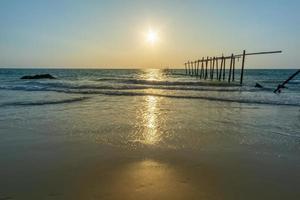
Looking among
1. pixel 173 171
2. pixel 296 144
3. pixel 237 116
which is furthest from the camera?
pixel 237 116

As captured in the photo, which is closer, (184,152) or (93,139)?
(184,152)

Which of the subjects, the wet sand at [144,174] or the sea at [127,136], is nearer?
the wet sand at [144,174]

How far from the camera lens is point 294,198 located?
4.46m

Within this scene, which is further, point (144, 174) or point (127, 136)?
point (127, 136)

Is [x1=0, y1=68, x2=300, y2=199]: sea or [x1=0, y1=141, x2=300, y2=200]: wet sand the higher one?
[x1=0, y1=141, x2=300, y2=200]: wet sand

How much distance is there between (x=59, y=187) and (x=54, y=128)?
4.63 metres

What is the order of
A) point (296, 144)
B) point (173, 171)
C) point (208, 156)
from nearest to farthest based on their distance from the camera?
point (173, 171), point (208, 156), point (296, 144)

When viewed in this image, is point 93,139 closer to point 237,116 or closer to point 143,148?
point 143,148

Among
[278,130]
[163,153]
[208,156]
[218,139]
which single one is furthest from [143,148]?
[278,130]

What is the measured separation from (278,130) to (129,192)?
6.18 m

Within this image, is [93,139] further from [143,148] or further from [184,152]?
[184,152]

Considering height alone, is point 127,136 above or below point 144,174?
below

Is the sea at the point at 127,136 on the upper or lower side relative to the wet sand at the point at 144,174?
lower

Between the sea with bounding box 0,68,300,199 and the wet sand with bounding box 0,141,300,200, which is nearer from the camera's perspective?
the wet sand with bounding box 0,141,300,200
